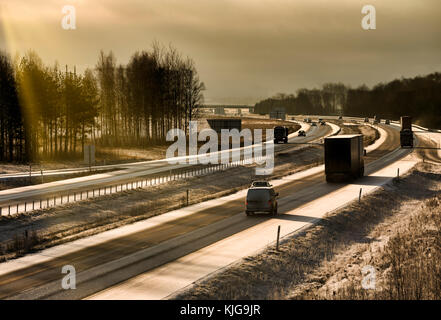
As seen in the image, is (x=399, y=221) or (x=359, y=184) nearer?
(x=399, y=221)

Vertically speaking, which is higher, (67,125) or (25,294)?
(67,125)

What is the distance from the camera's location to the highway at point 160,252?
20.2 m

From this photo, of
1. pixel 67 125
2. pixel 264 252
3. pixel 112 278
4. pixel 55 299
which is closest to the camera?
pixel 55 299

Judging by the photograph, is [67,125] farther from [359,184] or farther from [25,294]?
[25,294]

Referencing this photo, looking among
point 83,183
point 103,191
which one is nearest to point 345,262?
point 103,191

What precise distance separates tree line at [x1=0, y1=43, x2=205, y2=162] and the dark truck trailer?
43.1 metres

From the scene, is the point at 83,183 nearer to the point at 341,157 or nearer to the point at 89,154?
the point at 89,154

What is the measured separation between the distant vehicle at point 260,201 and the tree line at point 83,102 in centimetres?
4803

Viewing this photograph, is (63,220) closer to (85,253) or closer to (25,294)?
(85,253)

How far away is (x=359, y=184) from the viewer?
1938 inches

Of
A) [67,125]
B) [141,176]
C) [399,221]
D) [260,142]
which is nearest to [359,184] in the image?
[399,221]

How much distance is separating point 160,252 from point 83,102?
6138 centimetres
